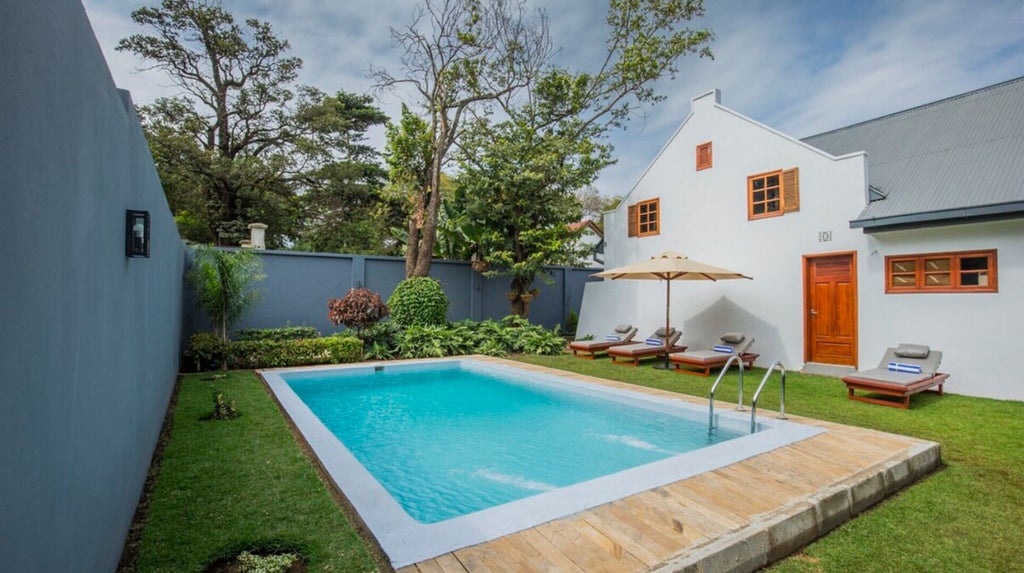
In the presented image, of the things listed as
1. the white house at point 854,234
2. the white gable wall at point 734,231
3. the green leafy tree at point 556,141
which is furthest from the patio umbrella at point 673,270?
the green leafy tree at point 556,141

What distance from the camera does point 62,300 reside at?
1774 millimetres

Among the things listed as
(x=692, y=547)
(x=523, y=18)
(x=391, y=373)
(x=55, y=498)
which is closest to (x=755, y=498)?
(x=692, y=547)

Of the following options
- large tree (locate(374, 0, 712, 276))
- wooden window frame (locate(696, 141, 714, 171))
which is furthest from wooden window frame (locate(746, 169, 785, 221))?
large tree (locate(374, 0, 712, 276))

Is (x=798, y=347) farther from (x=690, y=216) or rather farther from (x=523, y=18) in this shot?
(x=523, y=18)

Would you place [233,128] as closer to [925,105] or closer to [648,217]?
[648,217]

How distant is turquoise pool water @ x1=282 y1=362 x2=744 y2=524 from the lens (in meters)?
4.64

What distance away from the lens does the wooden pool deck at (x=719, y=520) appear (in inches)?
104

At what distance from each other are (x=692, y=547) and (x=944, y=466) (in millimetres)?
3516

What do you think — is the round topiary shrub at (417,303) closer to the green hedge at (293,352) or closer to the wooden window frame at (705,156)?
the green hedge at (293,352)

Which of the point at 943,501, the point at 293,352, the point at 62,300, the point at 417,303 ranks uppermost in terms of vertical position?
the point at 62,300

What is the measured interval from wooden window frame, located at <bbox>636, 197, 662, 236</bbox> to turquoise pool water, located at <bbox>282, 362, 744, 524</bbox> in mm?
6682

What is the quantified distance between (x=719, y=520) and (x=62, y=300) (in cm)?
367

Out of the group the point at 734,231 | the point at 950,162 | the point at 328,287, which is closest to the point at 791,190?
the point at 734,231

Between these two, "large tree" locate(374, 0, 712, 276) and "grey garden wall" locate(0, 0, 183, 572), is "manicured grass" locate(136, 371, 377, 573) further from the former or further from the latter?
"large tree" locate(374, 0, 712, 276)
